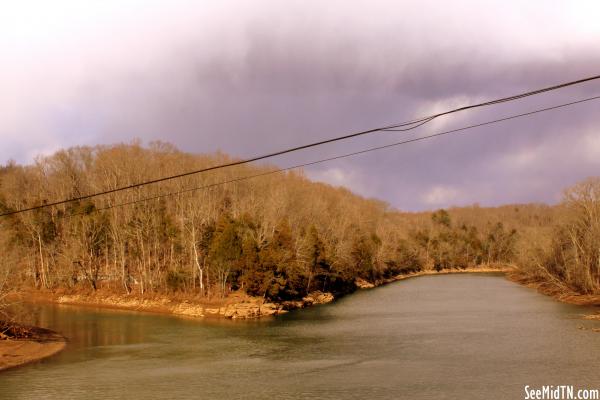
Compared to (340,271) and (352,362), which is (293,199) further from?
(352,362)

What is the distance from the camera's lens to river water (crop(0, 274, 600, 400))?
2741cm

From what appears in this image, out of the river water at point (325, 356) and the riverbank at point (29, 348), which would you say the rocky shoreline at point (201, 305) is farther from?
the riverbank at point (29, 348)

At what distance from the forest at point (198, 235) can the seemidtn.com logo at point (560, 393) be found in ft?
115

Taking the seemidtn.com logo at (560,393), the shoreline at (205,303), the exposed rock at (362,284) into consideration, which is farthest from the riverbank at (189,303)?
the seemidtn.com logo at (560,393)

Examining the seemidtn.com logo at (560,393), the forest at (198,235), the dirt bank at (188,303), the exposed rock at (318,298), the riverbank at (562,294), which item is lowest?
the riverbank at (562,294)

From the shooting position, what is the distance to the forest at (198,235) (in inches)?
2596

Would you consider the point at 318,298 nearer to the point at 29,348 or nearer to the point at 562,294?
the point at 562,294

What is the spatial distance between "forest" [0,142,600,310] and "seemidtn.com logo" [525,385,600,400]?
3516 centimetres

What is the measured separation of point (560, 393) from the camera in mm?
24875

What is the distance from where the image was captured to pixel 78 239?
82.2 m


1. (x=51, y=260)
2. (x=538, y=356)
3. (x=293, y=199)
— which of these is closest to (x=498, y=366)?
(x=538, y=356)

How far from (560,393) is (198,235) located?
54.5m

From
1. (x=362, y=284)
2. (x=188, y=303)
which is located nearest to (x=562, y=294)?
(x=362, y=284)

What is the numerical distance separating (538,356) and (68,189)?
8771 cm
